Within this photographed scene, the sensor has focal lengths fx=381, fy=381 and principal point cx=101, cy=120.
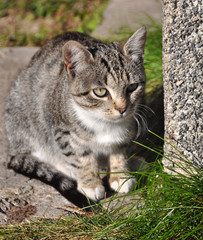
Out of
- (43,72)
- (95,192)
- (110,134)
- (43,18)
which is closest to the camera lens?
(110,134)

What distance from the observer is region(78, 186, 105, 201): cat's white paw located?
3215 millimetres

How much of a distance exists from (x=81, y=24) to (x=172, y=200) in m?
5.15

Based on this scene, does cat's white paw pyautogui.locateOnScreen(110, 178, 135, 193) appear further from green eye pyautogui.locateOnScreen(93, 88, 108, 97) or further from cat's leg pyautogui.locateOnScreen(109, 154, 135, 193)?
green eye pyautogui.locateOnScreen(93, 88, 108, 97)

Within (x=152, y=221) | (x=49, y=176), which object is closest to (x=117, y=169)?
(x=49, y=176)

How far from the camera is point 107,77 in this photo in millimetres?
2887

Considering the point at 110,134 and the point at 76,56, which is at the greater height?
the point at 76,56

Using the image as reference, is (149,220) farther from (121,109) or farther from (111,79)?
(111,79)

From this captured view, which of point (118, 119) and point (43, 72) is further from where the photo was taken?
point (43, 72)

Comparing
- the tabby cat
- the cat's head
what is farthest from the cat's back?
the cat's head

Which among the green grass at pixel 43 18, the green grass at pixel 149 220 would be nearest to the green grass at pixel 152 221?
the green grass at pixel 149 220

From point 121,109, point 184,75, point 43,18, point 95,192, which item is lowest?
point 95,192

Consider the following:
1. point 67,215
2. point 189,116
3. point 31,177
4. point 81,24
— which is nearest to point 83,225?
point 67,215

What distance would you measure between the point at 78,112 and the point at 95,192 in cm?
70

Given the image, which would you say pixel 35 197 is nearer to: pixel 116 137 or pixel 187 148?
pixel 116 137
